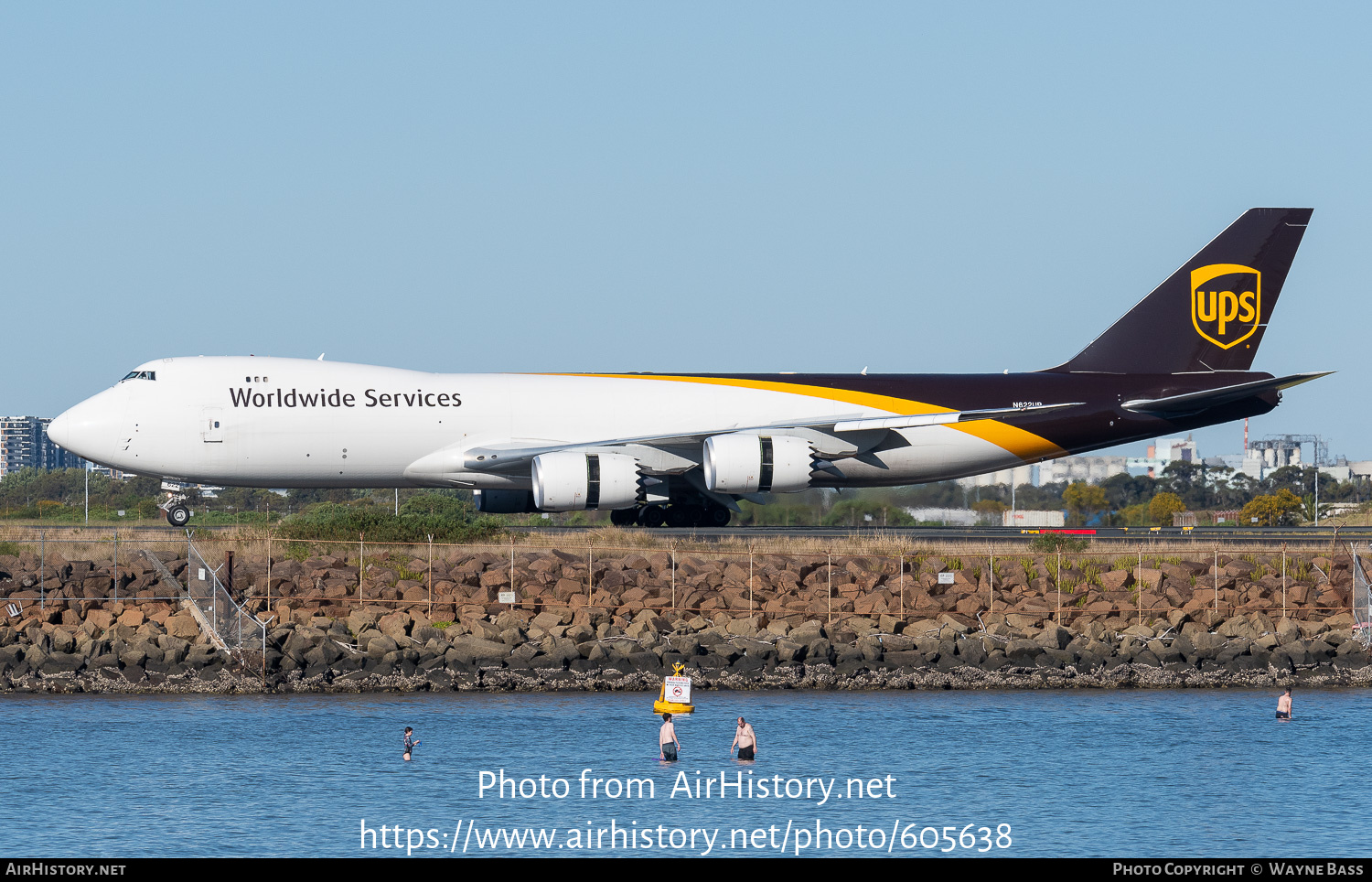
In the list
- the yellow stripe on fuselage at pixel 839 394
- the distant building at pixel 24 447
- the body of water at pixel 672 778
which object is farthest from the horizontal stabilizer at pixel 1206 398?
the distant building at pixel 24 447

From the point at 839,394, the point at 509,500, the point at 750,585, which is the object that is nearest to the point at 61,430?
the point at 509,500

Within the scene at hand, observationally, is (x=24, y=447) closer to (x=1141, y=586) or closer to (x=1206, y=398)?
(x=1206, y=398)

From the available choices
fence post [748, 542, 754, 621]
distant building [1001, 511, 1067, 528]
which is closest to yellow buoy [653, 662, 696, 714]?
fence post [748, 542, 754, 621]

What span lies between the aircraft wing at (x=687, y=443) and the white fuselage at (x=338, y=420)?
28 cm

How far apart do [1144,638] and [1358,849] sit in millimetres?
13125

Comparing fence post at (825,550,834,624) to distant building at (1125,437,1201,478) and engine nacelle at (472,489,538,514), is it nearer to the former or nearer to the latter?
engine nacelle at (472,489,538,514)

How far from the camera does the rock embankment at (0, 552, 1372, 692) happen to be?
28.2m

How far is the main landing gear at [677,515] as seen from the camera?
41781 mm

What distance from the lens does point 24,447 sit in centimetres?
18900

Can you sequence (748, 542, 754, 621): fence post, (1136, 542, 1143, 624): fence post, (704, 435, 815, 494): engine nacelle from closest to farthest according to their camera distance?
(748, 542, 754, 621): fence post → (1136, 542, 1143, 624): fence post → (704, 435, 815, 494): engine nacelle

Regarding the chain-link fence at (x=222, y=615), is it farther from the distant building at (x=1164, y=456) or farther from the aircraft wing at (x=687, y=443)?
the distant building at (x=1164, y=456)

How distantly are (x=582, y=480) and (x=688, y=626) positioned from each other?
8093 mm

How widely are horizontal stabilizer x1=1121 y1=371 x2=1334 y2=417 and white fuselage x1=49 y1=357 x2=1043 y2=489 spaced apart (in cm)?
846
